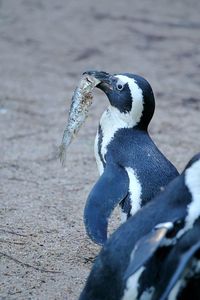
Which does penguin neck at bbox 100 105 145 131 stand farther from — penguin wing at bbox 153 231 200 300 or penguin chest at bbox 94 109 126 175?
penguin wing at bbox 153 231 200 300

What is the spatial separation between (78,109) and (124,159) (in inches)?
19.0

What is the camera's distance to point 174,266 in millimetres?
2232

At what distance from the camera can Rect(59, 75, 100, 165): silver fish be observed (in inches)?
138

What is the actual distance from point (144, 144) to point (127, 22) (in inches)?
189

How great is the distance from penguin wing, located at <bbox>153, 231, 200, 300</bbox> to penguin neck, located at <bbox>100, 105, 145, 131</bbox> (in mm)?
1179

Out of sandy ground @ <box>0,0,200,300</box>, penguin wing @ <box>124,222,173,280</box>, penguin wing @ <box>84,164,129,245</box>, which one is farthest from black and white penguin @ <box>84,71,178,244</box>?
penguin wing @ <box>124,222,173,280</box>

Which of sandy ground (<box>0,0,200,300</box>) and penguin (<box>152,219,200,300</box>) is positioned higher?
penguin (<box>152,219,200,300</box>)

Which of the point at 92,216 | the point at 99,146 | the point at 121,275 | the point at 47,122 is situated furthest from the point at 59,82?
the point at 121,275

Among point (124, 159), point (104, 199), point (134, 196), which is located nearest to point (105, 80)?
point (124, 159)

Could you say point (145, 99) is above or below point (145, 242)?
below

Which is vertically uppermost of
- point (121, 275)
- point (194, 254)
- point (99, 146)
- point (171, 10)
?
point (194, 254)

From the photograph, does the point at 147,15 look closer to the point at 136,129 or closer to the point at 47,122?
the point at 47,122

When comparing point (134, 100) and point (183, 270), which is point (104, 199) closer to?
point (134, 100)

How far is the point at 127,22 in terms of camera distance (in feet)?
26.0
